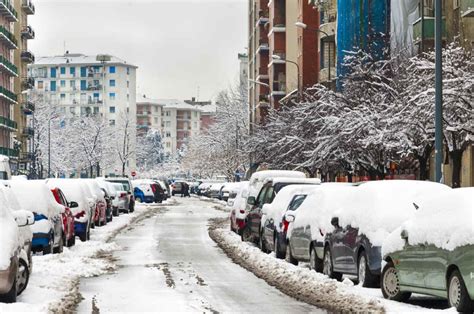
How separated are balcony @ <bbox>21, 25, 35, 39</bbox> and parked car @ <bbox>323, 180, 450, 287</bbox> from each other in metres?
113

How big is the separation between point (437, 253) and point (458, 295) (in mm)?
797

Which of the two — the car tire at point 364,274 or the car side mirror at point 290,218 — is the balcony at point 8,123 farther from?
the car tire at point 364,274

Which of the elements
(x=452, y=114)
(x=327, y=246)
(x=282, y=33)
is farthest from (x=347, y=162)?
(x=282, y=33)

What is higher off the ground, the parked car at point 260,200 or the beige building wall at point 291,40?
the beige building wall at point 291,40

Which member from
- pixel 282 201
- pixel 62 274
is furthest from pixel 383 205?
pixel 282 201

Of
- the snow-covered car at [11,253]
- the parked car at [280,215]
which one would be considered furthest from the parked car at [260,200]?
the snow-covered car at [11,253]

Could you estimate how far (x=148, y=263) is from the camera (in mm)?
24438

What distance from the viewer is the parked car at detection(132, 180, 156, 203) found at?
8550cm

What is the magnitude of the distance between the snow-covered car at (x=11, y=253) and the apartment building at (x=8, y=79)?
95071mm

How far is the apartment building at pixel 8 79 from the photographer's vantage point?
112 meters

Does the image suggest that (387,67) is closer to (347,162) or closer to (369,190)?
(347,162)

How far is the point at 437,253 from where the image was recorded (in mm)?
14578

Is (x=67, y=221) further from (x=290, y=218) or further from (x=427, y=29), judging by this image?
(x=427, y=29)

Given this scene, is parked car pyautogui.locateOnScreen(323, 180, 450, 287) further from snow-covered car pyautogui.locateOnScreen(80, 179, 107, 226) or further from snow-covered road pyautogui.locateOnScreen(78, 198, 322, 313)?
snow-covered car pyautogui.locateOnScreen(80, 179, 107, 226)
